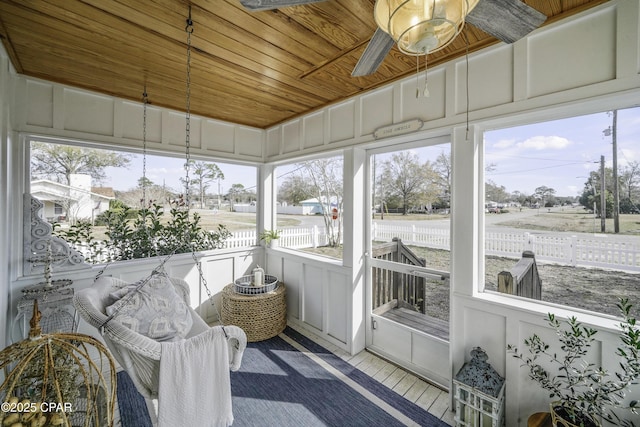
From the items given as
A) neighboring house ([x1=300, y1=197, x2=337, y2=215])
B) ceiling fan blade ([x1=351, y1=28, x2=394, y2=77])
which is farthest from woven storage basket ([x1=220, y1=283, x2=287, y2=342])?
ceiling fan blade ([x1=351, y1=28, x2=394, y2=77])

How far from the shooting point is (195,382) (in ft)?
5.22

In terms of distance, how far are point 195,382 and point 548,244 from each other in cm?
253

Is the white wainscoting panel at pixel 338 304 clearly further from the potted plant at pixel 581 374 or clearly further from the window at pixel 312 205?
the potted plant at pixel 581 374

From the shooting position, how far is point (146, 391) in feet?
5.30

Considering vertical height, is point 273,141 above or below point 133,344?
above

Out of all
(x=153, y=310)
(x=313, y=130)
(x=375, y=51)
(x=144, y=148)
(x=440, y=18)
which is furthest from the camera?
(x=313, y=130)

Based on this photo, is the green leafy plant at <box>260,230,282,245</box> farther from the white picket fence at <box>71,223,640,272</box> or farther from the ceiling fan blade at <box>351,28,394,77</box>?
the ceiling fan blade at <box>351,28,394,77</box>

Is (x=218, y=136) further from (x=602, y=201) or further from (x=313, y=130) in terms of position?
(x=602, y=201)

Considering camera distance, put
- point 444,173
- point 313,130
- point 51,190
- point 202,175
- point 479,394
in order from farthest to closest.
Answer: point 202,175
point 313,130
point 51,190
point 444,173
point 479,394

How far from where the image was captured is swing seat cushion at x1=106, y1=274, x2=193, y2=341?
1.77 m

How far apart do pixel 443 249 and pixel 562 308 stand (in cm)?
85

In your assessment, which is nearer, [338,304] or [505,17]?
[505,17]

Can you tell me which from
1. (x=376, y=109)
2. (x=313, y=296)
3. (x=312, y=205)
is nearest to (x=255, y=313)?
(x=313, y=296)

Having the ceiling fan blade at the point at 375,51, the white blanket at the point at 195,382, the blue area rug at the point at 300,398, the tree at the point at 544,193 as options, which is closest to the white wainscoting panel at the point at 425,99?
the ceiling fan blade at the point at 375,51
